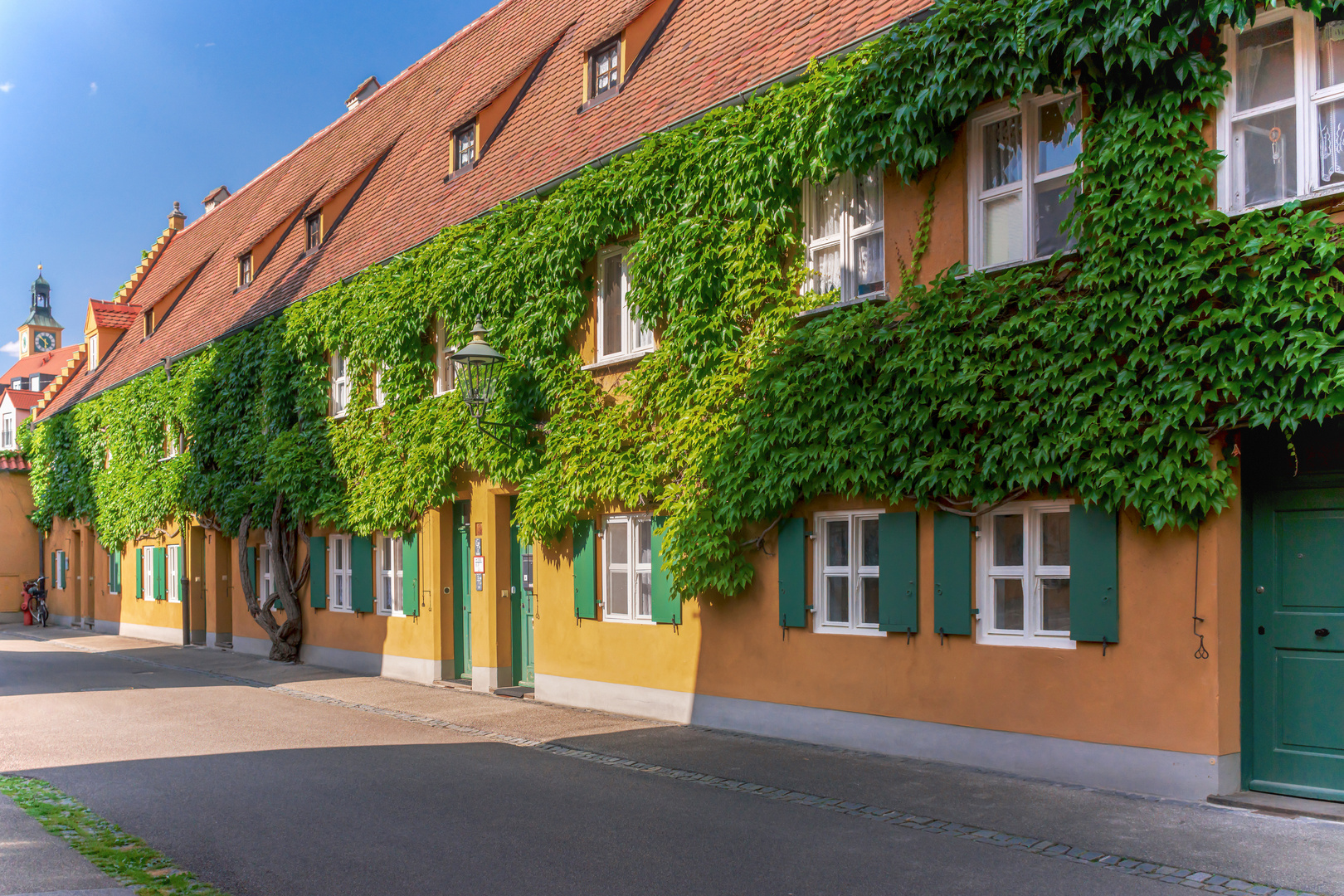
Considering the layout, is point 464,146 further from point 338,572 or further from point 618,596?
point 618,596

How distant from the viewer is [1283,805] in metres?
7.43

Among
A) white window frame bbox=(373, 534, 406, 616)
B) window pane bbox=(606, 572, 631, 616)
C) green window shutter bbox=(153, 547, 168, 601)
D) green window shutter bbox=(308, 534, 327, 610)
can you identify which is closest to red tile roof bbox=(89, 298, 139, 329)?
green window shutter bbox=(153, 547, 168, 601)

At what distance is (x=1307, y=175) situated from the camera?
7332 millimetres

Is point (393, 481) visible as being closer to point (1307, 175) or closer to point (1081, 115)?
point (1081, 115)

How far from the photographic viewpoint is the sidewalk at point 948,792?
645cm

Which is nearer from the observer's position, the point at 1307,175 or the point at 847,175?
the point at 1307,175

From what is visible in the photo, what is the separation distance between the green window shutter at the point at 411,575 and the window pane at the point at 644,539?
5.26m

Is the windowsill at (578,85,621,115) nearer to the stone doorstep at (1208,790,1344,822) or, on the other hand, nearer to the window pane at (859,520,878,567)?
the window pane at (859,520,878,567)

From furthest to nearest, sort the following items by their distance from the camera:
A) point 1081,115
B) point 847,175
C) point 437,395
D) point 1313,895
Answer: point 437,395
point 847,175
point 1081,115
point 1313,895

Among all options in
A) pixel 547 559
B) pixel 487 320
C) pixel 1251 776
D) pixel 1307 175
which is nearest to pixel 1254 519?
pixel 1251 776

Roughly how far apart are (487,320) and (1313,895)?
37.1 ft

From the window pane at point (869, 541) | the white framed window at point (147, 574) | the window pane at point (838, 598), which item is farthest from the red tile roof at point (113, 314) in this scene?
the window pane at point (869, 541)

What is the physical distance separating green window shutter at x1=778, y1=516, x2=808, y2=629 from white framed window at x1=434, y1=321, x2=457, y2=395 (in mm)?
7088

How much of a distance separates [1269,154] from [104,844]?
341 inches
